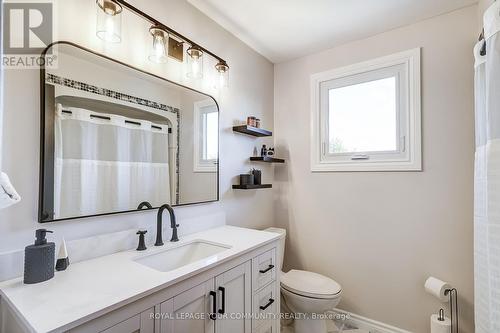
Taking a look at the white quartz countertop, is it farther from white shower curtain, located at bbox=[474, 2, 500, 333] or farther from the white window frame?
the white window frame

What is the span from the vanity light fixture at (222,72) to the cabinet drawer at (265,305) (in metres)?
1.45

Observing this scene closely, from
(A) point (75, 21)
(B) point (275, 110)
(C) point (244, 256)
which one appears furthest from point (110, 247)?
(B) point (275, 110)

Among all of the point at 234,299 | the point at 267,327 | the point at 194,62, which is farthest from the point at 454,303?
the point at 194,62

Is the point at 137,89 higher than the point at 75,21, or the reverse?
the point at 75,21

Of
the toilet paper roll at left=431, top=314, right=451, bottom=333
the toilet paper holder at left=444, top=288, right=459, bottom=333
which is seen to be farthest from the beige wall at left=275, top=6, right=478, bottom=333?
the toilet paper roll at left=431, top=314, right=451, bottom=333

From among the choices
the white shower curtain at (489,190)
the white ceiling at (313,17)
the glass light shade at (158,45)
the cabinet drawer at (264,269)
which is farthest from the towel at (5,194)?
the white shower curtain at (489,190)

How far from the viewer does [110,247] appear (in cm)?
120

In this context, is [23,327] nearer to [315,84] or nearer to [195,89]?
[195,89]

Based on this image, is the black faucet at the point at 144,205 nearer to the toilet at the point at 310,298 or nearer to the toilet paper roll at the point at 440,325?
the toilet at the point at 310,298

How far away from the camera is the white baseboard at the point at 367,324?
1.90 meters

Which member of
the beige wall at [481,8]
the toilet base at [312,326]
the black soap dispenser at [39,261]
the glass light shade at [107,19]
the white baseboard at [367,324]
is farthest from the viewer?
the white baseboard at [367,324]

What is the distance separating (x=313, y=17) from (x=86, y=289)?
6.93 feet

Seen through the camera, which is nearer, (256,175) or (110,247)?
(110,247)

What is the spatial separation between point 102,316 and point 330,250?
6.23 ft
